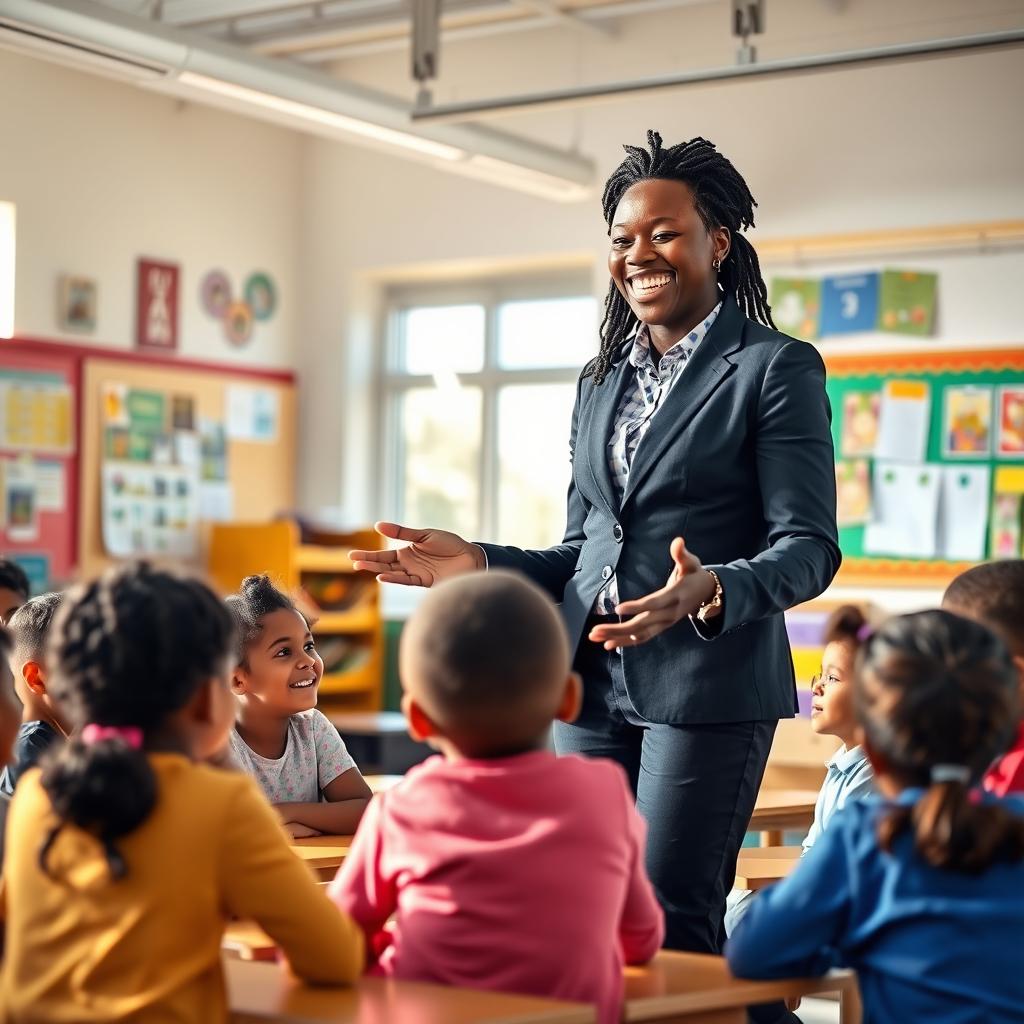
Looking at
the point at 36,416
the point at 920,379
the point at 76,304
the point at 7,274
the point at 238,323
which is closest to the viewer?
the point at 920,379

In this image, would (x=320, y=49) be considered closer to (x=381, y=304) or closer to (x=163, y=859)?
(x=381, y=304)

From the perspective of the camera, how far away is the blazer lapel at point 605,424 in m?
2.28

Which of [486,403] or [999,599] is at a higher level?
[486,403]

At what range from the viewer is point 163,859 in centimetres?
149

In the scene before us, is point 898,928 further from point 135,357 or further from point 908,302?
point 135,357

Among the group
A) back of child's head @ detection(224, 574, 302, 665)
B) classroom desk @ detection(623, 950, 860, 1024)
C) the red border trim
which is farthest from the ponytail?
the red border trim

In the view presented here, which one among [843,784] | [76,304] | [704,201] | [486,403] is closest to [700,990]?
[704,201]

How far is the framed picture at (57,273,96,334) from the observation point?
6613 millimetres

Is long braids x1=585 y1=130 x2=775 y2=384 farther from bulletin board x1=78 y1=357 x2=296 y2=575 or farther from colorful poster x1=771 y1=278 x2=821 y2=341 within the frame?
bulletin board x1=78 y1=357 x2=296 y2=575

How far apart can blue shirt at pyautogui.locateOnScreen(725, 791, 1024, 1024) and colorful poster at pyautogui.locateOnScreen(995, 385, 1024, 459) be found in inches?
176

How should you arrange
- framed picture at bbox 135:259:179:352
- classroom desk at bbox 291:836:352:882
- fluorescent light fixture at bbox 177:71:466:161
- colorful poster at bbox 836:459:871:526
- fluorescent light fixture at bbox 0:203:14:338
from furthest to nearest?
framed picture at bbox 135:259:179:352 < fluorescent light fixture at bbox 0:203:14:338 < colorful poster at bbox 836:459:871:526 < fluorescent light fixture at bbox 177:71:466:161 < classroom desk at bbox 291:836:352:882

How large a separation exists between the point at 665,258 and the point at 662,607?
0.58 meters

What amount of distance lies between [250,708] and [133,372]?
4.30 m

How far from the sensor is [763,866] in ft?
9.58
